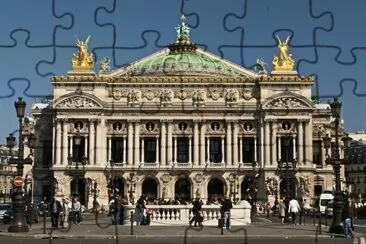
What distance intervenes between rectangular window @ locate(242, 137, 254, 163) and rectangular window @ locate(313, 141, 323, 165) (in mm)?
8635

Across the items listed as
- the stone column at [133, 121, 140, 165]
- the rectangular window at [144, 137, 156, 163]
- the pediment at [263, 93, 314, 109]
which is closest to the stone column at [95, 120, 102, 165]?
the stone column at [133, 121, 140, 165]

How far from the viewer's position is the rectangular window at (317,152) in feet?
307

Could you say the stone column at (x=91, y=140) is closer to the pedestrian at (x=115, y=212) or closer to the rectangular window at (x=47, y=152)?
the rectangular window at (x=47, y=152)

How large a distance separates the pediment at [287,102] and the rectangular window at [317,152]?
7.37 metres

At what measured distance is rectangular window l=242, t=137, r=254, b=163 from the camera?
90.2m

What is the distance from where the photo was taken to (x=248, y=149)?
298ft

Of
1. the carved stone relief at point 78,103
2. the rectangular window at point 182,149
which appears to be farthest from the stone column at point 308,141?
the carved stone relief at point 78,103

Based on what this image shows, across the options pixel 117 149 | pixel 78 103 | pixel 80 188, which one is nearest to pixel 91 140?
pixel 117 149

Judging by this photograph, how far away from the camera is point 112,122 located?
295 feet

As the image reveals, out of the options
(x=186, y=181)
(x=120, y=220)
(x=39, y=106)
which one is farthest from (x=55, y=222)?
(x=39, y=106)

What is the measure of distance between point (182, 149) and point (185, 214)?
48.5m

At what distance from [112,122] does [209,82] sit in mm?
12680

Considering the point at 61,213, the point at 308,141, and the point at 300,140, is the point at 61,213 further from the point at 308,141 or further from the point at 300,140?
Result: the point at 308,141

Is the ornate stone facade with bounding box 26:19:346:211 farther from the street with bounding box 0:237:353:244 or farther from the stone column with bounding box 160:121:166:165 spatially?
the street with bounding box 0:237:353:244
